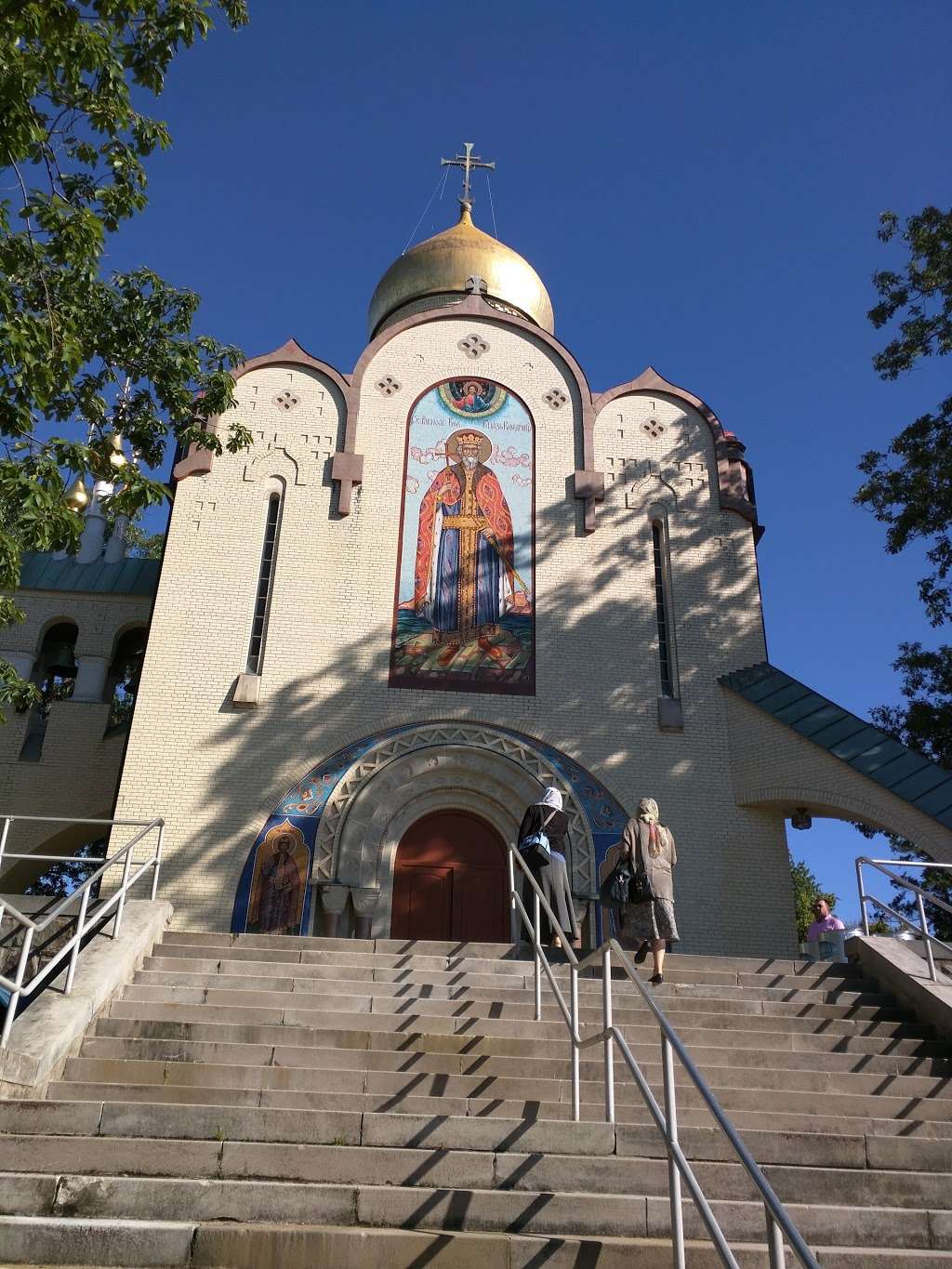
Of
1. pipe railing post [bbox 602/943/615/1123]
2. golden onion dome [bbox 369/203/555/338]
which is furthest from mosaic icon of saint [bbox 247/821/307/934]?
golden onion dome [bbox 369/203/555/338]

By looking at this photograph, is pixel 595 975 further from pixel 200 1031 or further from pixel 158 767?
pixel 158 767

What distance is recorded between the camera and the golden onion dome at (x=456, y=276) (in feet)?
65.3

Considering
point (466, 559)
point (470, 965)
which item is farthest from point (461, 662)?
point (470, 965)

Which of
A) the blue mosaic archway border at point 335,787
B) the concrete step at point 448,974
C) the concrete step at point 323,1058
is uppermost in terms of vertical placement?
the blue mosaic archway border at point 335,787

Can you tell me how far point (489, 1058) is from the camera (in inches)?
248

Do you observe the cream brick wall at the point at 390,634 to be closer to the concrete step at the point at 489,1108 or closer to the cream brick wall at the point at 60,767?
the cream brick wall at the point at 60,767

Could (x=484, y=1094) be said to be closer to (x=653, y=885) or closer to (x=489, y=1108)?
(x=489, y=1108)

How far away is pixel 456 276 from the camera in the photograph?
1988cm

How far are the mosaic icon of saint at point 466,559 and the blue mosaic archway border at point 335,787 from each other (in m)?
1.40

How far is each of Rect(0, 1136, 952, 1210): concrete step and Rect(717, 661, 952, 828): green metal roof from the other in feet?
22.2

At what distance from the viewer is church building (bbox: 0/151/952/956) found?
11891mm

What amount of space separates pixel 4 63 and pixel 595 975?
28.0ft

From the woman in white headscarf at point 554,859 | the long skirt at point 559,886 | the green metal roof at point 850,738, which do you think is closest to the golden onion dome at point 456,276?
the green metal roof at point 850,738

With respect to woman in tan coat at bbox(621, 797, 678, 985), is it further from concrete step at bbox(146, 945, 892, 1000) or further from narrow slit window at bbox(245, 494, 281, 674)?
narrow slit window at bbox(245, 494, 281, 674)
